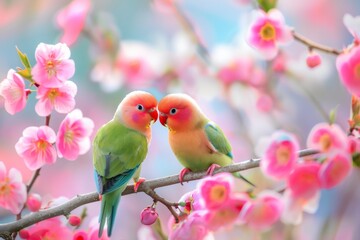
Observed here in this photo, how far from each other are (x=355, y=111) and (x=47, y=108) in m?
0.38

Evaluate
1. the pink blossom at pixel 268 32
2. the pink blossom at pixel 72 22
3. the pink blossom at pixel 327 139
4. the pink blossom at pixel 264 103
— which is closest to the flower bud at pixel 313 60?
the pink blossom at pixel 268 32

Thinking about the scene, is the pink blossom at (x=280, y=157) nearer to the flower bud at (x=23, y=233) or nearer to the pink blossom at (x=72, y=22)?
the flower bud at (x=23, y=233)

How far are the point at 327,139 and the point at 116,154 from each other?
10.3 inches

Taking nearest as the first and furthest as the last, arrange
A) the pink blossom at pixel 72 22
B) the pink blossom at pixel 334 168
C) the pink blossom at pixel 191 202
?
the pink blossom at pixel 334 168, the pink blossom at pixel 191 202, the pink blossom at pixel 72 22

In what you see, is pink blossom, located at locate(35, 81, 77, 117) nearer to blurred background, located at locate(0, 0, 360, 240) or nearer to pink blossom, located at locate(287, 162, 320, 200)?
pink blossom, located at locate(287, 162, 320, 200)

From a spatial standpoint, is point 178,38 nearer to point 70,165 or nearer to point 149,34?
point 149,34

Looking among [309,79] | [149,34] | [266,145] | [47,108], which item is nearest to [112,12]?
[149,34]

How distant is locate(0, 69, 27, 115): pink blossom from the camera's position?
2.39 ft

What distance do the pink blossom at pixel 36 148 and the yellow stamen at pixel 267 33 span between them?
0.31 meters

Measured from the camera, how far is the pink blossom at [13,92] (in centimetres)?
73

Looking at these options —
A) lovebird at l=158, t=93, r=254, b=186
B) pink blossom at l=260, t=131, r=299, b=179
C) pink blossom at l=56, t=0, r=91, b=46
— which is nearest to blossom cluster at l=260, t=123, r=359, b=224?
pink blossom at l=260, t=131, r=299, b=179

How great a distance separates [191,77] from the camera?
3.76 feet

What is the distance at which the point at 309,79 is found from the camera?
45.7 inches

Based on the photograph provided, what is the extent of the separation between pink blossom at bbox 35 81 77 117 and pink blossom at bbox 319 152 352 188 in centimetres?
33
